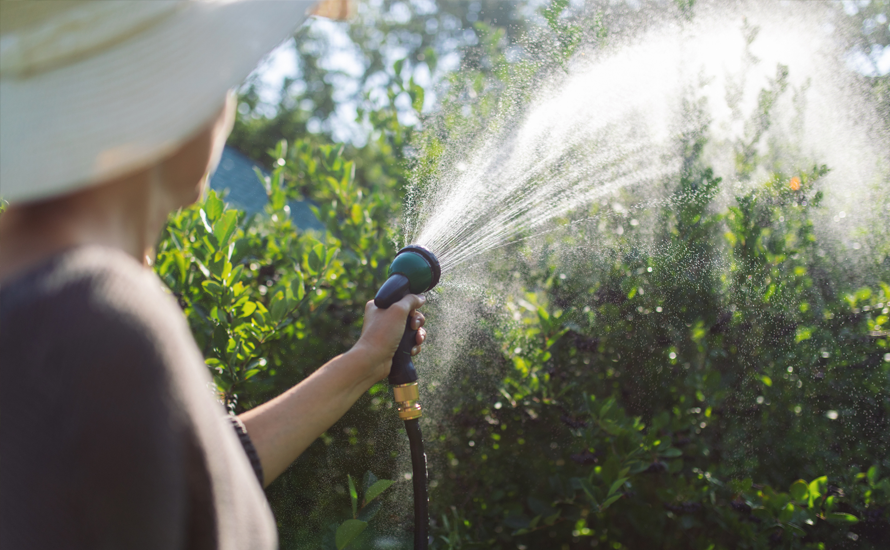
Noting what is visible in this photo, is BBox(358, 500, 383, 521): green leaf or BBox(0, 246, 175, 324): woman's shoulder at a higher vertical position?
BBox(0, 246, 175, 324): woman's shoulder

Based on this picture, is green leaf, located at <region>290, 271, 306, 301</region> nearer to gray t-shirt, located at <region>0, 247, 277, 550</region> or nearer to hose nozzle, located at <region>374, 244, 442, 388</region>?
hose nozzle, located at <region>374, 244, 442, 388</region>

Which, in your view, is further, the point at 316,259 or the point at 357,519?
the point at 316,259

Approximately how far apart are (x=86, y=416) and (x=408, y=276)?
0.95m

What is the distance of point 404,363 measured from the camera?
1.56 meters

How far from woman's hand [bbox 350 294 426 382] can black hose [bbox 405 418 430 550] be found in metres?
0.19

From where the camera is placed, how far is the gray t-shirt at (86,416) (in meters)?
0.66

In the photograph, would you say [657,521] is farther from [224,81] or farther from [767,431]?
[224,81]

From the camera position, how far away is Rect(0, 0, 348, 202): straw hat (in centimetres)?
72

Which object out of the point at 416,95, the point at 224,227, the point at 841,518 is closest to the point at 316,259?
the point at 224,227

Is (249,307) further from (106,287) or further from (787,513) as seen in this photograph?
(787,513)

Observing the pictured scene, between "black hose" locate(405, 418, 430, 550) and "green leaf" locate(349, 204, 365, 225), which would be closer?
"black hose" locate(405, 418, 430, 550)

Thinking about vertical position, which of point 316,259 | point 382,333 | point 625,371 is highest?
point 316,259

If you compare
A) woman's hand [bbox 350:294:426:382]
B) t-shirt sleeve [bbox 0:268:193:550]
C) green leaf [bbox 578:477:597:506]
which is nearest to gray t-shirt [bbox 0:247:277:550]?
t-shirt sleeve [bbox 0:268:193:550]

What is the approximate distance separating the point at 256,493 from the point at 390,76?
2431 mm
